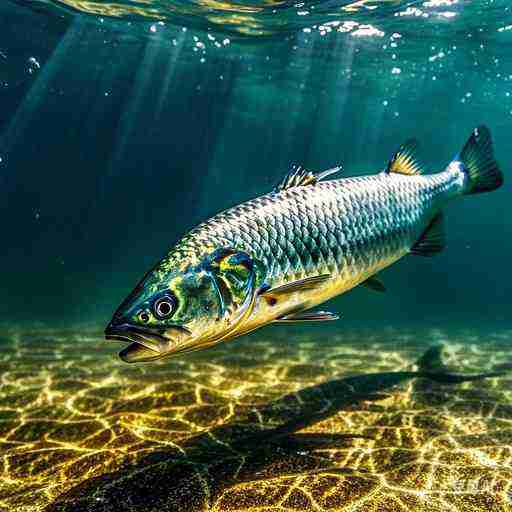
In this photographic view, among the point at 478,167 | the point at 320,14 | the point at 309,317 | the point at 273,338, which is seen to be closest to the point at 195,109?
the point at 320,14

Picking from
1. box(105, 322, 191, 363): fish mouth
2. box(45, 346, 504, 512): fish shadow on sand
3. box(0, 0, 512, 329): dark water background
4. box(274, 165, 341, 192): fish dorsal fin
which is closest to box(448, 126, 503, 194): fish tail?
box(274, 165, 341, 192): fish dorsal fin

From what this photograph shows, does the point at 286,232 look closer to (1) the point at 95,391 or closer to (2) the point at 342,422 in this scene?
(2) the point at 342,422

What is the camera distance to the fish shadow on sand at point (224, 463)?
3.65 meters

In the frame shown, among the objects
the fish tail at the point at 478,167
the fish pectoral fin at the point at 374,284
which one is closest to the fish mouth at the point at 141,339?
the fish pectoral fin at the point at 374,284

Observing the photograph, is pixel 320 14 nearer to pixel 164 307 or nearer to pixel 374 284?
pixel 374 284

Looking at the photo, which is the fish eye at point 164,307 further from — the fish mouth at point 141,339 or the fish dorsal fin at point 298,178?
the fish dorsal fin at point 298,178

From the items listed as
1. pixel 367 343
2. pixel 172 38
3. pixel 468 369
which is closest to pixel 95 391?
pixel 468 369

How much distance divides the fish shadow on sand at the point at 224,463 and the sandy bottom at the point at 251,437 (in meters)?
0.02

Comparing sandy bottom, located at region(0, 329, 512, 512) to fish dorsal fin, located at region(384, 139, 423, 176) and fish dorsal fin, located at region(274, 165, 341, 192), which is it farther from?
fish dorsal fin, located at region(384, 139, 423, 176)

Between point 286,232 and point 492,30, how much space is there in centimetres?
1924

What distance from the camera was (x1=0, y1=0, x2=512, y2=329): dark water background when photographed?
18.6m

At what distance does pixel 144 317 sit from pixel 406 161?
3760mm

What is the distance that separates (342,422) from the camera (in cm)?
545

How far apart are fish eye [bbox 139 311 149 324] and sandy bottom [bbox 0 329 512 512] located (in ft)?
5.42
